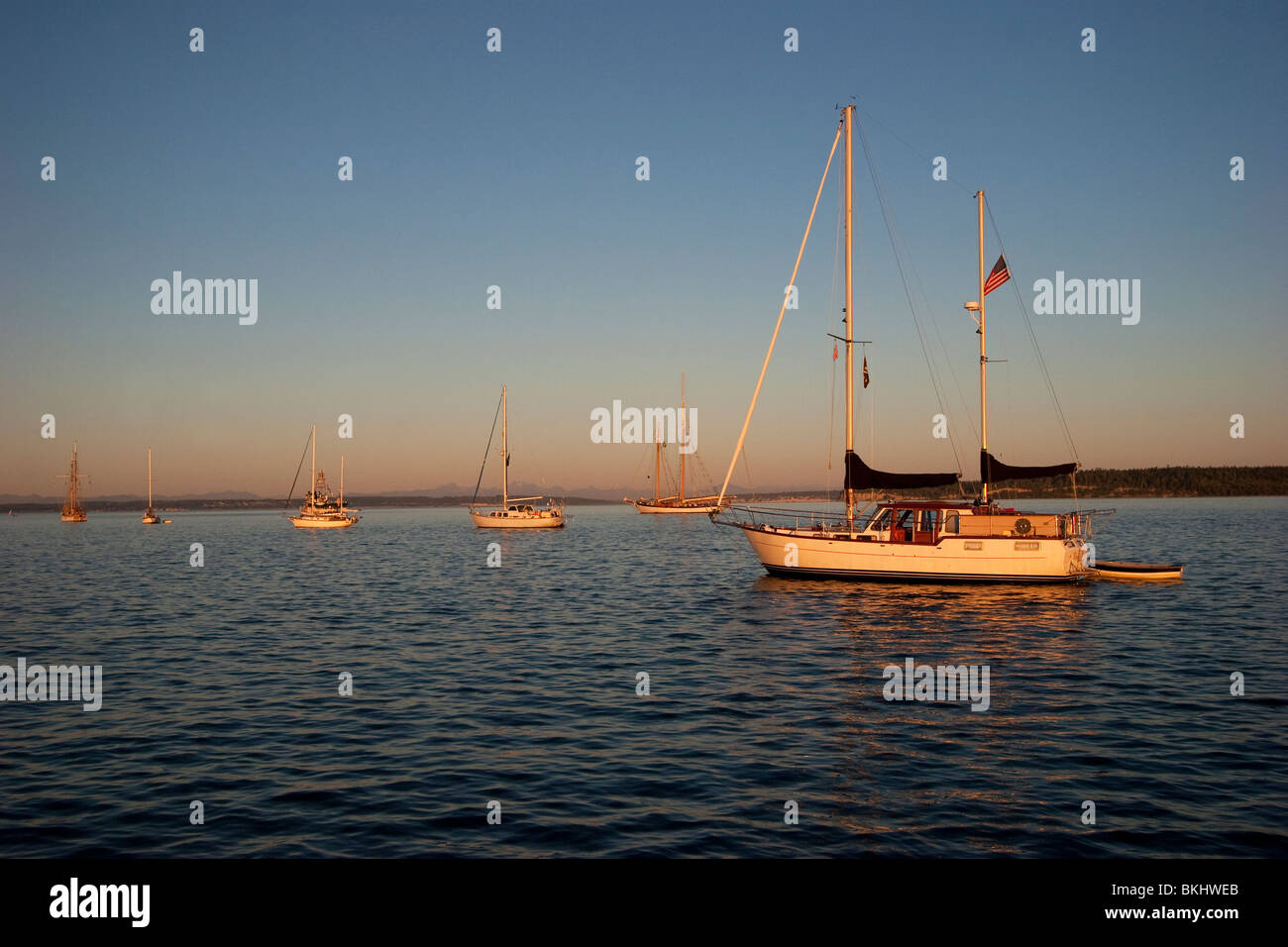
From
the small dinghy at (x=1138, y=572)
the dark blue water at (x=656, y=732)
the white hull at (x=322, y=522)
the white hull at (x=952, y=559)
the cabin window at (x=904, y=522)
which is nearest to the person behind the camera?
the dark blue water at (x=656, y=732)

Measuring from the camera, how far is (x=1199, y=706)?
54.2ft

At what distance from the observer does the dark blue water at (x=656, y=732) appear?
10.3 meters

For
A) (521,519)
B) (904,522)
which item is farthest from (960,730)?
(521,519)

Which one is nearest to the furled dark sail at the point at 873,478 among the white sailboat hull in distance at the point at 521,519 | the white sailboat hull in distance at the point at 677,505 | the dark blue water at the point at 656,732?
the dark blue water at the point at 656,732

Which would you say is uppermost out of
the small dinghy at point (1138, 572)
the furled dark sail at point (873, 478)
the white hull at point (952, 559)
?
the furled dark sail at point (873, 478)

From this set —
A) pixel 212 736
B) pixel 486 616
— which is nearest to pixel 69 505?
pixel 486 616

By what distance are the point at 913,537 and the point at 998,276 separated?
40.8 feet

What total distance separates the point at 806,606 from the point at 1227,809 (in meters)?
20.1

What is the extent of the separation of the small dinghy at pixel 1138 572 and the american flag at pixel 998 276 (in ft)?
42.8

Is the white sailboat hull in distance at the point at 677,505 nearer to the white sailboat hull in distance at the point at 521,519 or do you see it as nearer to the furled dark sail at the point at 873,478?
the white sailboat hull in distance at the point at 521,519

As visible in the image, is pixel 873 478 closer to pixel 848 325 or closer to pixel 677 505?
pixel 848 325

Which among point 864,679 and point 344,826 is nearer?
point 344,826

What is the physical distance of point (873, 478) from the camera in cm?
3653
